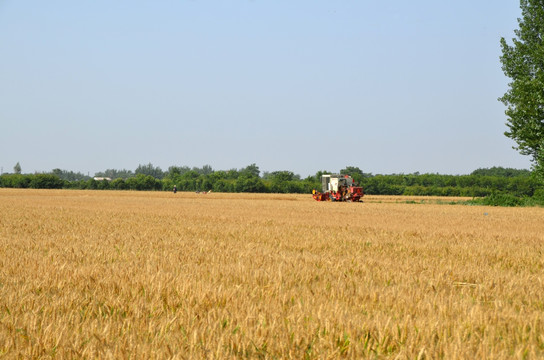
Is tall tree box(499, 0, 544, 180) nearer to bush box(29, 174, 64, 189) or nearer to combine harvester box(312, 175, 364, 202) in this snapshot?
combine harvester box(312, 175, 364, 202)

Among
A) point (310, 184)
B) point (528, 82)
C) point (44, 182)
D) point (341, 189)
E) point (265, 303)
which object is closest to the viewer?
point (265, 303)

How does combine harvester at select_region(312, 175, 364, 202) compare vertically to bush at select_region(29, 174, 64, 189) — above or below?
below

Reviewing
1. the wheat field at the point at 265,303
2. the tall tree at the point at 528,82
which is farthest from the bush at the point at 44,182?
the wheat field at the point at 265,303

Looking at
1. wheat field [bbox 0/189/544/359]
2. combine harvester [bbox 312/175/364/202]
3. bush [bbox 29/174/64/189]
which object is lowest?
wheat field [bbox 0/189/544/359]

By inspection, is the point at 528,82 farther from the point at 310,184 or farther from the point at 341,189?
the point at 310,184

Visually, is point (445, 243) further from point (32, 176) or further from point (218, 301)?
point (32, 176)

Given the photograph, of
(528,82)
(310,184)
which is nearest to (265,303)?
(528,82)

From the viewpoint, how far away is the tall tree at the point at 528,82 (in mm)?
37156

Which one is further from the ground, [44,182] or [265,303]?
[44,182]

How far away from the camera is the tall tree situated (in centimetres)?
3716

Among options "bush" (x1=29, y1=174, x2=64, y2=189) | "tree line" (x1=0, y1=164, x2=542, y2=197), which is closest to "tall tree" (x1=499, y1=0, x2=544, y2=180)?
"tree line" (x1=0, y1=164, x2=542, y2=197)

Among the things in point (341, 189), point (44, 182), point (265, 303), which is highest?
point (44, 182)

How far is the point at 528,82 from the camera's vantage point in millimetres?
36969

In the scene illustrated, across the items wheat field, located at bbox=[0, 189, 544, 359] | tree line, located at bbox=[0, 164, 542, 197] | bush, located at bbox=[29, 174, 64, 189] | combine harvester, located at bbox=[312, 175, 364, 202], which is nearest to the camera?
wheat field, located at bbox=[0, 189, 544, 359]
